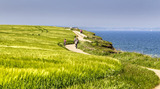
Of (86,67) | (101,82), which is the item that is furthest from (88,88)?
(86,67)

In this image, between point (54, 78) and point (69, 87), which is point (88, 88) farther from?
point (54, 78)

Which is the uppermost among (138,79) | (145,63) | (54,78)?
(54,78)

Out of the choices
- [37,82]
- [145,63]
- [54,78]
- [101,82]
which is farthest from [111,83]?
[145,63]

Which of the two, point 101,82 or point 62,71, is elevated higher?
point 62,71

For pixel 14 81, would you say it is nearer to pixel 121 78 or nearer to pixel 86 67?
pixel 86 67

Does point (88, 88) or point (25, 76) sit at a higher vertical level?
point (25, 76)

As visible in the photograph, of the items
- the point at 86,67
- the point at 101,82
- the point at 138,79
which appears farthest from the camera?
the point at 138,79

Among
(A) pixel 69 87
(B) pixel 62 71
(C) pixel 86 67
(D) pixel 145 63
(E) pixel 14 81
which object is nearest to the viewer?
(E) pixel 14 81

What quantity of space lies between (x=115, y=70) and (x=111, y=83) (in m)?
2.44

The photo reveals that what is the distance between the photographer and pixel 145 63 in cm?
2512

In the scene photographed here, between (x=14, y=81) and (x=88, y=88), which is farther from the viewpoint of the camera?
(x=88, y=88)

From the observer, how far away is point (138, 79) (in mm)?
11367

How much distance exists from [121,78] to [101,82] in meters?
2.08

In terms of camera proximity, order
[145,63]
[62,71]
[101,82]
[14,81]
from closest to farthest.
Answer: [14,81] < [62,71] < [101,82] < [145,63]
